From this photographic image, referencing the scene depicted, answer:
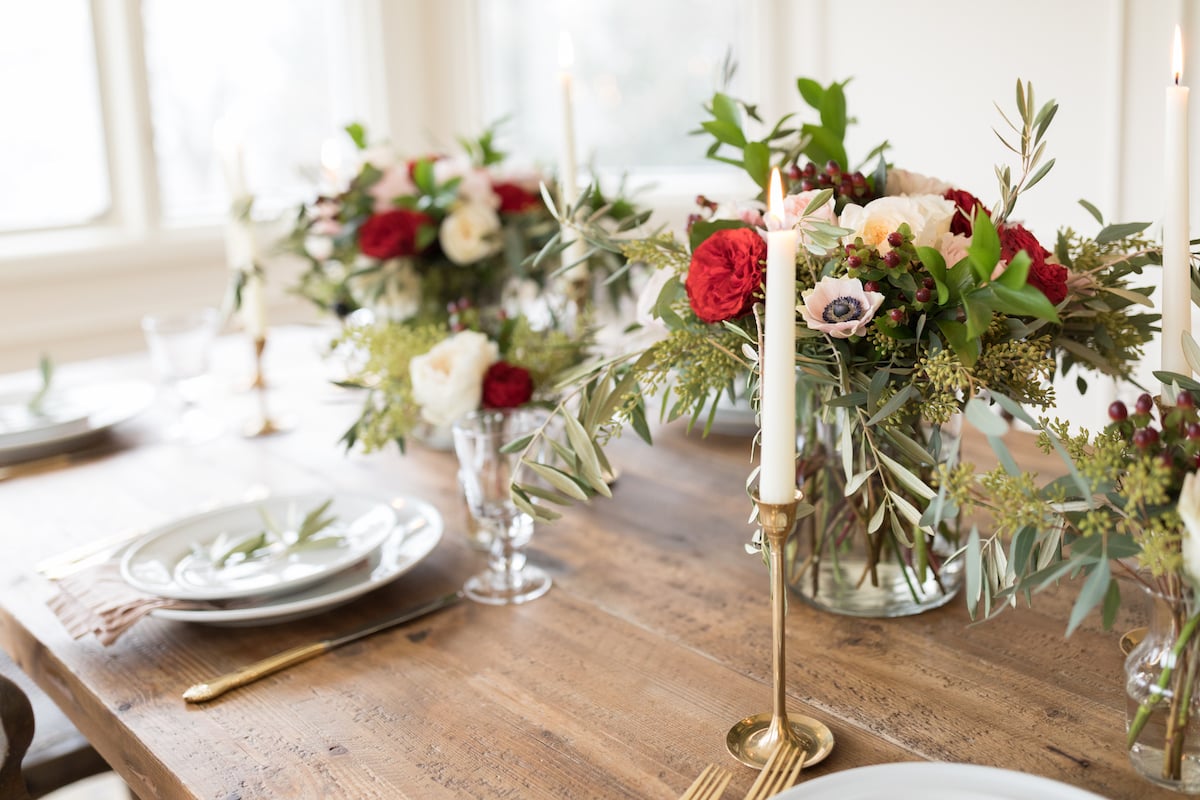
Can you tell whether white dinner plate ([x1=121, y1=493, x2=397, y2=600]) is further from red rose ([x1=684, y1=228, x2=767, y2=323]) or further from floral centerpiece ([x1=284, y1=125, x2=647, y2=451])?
red rose ([x1=684, y1=228, x2=767, y2=323])

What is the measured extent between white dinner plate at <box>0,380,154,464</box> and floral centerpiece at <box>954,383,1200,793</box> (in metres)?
1.36

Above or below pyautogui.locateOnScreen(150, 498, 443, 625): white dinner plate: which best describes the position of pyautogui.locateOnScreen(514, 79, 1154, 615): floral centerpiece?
A: above

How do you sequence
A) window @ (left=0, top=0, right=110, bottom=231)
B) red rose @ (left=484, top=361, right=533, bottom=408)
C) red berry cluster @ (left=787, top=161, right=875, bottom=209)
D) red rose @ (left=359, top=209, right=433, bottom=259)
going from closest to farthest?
1. red berry cluster @ (left=787, top=161, right=875, bottom=209)
2. red rose @ (left=484, top=361, right=533, bottom=408)
3. red rose @ (left=359, top=209, right=433, bottom=259)
4. window @ (left=0, top=0, right=110, bottom=231)

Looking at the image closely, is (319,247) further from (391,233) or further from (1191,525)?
(1191,525)

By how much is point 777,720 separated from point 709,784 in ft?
0.23

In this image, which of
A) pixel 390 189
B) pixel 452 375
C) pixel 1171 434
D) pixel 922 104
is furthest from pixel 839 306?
pixel 922 104

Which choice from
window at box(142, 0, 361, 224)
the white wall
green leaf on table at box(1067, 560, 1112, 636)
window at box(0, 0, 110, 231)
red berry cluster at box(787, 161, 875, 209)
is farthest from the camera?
window at box(142, 0, 361, 224)

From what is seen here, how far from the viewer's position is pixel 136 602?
3.32 feet

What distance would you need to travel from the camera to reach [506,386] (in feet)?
3.70

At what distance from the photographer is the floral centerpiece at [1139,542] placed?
0.62 metres

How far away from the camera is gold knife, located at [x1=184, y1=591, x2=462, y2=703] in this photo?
2.96 feet

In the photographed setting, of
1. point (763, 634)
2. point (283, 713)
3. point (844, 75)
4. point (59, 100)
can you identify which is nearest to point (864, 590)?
point (763, 634)

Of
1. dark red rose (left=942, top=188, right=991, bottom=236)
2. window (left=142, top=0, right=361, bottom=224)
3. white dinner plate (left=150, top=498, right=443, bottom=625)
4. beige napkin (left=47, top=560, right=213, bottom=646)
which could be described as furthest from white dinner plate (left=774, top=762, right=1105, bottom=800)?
window (left=142, top=0, right=361, bottom=224)

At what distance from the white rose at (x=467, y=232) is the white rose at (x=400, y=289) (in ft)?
0.24
